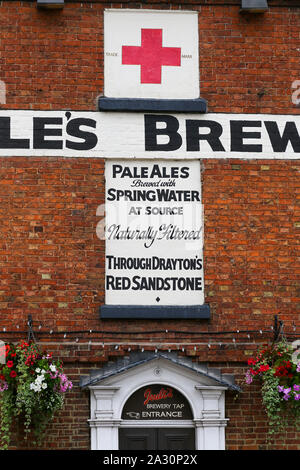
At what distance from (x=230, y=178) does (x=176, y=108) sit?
125 centimetres

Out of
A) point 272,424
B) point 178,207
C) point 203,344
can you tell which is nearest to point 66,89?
point 178,207

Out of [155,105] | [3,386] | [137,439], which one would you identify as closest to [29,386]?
[3,386]

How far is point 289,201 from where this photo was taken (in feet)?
40.4

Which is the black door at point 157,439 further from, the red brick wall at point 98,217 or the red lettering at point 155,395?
the red brick wall at point 98,217

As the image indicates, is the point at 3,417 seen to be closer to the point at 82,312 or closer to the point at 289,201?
the point at 82,312

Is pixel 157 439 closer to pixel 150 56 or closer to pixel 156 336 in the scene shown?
pixel 156 336

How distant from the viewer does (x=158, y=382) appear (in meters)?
11.6

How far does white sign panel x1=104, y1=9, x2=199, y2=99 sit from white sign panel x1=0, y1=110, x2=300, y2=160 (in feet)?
1.23

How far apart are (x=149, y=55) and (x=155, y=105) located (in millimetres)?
759

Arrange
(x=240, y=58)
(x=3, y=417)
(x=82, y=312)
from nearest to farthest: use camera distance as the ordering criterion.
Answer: (x=3, y=417) → (x=82, y=312) → (x=240, y=58)

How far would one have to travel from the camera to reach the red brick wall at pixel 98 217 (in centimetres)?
1173

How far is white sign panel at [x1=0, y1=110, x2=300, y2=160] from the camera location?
12219 millimetres

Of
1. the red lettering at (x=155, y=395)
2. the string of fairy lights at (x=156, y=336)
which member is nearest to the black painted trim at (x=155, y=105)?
the string of fairy lights at (x=156, y=336)

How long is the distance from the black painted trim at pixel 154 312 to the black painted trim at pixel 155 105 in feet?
9.10
